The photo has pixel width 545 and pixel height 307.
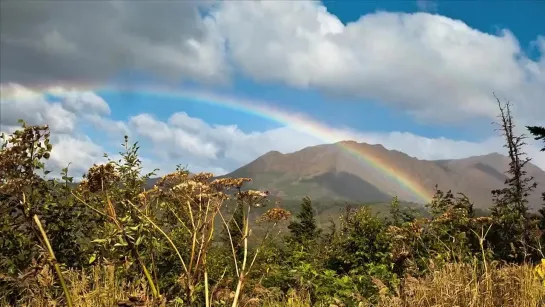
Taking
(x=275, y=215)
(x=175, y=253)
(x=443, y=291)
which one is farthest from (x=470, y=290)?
(x=175, y=253)

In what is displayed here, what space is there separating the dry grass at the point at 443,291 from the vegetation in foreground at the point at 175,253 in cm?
2

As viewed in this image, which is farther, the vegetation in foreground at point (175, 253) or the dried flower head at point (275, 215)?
the dried flower head at point (275, 215)

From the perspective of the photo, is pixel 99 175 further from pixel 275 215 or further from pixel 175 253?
pixel 275 215

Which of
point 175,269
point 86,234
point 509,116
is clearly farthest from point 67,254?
point 509,116

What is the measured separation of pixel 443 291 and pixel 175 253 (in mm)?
3615

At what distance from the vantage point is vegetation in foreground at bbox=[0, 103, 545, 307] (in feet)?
11.7

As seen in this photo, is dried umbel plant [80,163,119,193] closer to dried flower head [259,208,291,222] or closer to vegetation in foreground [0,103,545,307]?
vegetation in foreground [0,103,545,307]

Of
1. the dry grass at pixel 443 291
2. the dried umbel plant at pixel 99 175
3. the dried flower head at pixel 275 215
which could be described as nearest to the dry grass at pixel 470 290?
the dry grass at pixel 443 291

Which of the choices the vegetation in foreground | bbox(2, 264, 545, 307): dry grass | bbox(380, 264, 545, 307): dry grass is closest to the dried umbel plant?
the vegetation in foreground

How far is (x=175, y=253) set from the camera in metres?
6.70

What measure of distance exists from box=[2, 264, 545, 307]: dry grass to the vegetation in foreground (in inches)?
0.6

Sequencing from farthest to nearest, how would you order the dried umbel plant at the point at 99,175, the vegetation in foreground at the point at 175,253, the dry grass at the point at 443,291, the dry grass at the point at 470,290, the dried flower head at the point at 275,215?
the dried flower head at the point at 275,215
the dry grass at the point at 470,290
the dry grass at the point at 443,291
the dried umbel plant at the point at 99,175
the vegetation in foreground at the point at 175,253

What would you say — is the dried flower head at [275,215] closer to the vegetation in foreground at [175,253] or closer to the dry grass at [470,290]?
the vegetation in foreground at [175,253]

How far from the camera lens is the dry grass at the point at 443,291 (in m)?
4.72
